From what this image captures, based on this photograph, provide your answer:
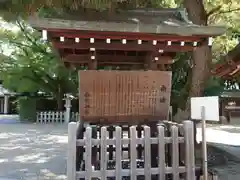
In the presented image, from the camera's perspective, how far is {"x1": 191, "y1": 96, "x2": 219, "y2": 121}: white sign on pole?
182 inches

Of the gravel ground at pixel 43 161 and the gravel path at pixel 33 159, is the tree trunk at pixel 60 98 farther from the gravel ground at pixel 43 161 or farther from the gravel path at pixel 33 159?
the gravel ground at pixel 43 161

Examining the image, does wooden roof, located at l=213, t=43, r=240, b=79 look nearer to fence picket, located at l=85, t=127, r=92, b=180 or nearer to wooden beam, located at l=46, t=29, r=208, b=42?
wooden beam, located at l=46, t=29, r=208, b=42

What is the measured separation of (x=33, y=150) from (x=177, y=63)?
441 inches

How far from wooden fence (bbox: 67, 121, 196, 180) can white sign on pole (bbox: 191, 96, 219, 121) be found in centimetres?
34

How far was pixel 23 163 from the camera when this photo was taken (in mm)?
8312

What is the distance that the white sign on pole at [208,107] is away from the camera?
461 centimetres

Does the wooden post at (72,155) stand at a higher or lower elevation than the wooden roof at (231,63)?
lower

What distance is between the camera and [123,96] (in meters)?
6.83

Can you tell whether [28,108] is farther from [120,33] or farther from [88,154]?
[88,154]

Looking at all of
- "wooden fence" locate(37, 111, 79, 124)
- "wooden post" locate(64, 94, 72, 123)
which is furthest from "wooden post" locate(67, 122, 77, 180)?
"wooden fence" locate(37, 111, 79, 124)

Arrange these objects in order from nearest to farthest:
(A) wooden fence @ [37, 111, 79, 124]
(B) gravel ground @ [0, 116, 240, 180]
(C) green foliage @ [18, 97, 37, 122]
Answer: (B) gravel ground @ [0, 116, 240, 180] → (A) wooden fence @ [37, 111, 79, 124] → (C) green foliage @ [18, 97, 37, 122]

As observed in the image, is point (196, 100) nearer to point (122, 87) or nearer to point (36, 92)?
point (122, 87)

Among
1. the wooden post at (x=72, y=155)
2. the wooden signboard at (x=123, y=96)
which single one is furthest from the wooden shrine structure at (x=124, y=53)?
the wooden post at (x=72, y=155)

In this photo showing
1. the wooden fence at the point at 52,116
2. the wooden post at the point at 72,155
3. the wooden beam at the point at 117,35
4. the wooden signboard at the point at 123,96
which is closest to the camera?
the wooden post at the point at 72,155
